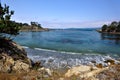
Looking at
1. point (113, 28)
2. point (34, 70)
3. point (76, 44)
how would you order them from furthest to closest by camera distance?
point (113, 28) < point (76, 44) < point (34, 70)

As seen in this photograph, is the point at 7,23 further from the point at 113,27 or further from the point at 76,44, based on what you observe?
the point at 113,27

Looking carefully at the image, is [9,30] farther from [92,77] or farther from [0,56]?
[92,77]

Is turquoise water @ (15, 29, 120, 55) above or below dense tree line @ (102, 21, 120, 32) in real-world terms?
below

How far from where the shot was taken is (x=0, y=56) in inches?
765

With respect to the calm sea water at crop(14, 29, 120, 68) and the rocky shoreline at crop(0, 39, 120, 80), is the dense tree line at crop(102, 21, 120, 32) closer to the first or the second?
the calm sea water at crop(14, 29, 120, 68)

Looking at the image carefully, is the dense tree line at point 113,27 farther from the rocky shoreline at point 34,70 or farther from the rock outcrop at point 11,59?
the rocky shoreline at point 34,70

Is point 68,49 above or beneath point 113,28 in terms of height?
beneath

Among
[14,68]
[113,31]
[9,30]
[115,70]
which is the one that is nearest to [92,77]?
[115,70]

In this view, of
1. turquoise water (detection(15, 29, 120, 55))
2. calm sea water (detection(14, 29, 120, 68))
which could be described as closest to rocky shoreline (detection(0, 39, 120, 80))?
calm sea water (detection(14, 29, 120, 68))

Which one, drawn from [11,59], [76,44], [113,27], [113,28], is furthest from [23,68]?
[113,27]

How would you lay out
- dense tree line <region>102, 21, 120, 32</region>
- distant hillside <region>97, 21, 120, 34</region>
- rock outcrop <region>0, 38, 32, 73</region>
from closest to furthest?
1. rock outcrop <region>0, 38, 32, 73</region>
2. distant hillside <region>97, 21, 120, 34</region>
3. dense tree line <region>102, 21, 120, 32</region>

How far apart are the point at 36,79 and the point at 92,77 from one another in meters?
3.85

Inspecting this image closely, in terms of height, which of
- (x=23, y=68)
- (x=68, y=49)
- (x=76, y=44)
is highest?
(x=23, y=68)

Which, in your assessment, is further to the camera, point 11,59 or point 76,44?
point 76,44
